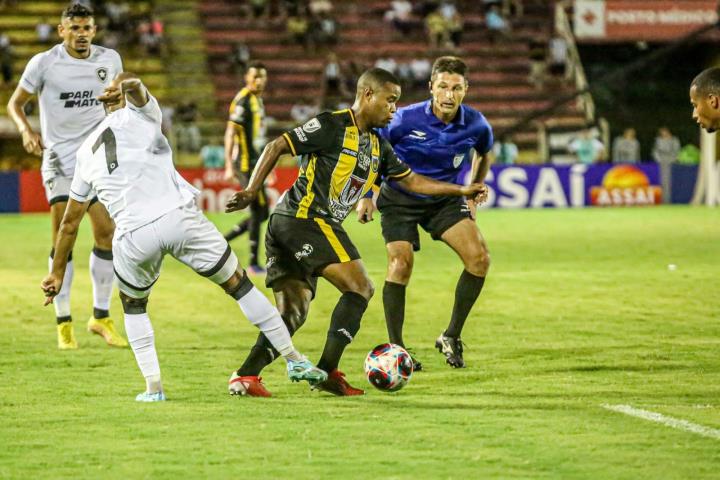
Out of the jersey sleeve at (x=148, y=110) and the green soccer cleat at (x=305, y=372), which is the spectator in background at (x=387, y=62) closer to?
the jersey sleeve at (x=148, y=110)

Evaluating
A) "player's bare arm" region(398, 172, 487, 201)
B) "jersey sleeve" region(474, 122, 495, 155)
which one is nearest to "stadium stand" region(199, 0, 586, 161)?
"jersey sleeve" region(474, 122, 495, 155)

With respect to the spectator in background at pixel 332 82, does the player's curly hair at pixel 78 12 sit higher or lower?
higher

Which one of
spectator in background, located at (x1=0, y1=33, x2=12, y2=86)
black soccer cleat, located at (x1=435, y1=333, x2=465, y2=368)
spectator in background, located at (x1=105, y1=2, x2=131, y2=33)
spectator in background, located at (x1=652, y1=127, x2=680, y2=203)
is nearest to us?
black soccer cleat, located at (x1=435, y1=333, x2=465, y2=368)

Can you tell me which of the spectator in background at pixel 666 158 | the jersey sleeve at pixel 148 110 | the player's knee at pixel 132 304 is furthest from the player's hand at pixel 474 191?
the spectator in background at pixel 666 158

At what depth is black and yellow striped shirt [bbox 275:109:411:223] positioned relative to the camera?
767cm

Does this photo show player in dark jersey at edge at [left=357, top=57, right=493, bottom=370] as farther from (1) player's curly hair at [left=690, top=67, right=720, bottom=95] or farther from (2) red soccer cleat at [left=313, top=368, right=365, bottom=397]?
(1) player's curly hair at [left=690, top=67, right=720, bottom=95]

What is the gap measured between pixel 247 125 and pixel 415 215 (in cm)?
655

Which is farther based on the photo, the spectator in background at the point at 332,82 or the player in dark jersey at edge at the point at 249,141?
the spectator in background at the point at 332,82

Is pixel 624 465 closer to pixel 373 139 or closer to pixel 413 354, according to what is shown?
pixel 373 139

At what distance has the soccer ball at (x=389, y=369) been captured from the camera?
25.1 feet

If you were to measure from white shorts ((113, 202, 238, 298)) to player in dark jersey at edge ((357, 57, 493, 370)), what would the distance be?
1977 mm

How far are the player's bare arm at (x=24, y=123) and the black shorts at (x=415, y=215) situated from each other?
272cm

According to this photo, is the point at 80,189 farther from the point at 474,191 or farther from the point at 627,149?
the point at 627,149

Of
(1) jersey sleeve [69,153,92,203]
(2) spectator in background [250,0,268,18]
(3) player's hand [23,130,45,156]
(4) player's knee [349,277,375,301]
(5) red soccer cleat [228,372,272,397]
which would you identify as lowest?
(5) red soccer cleat [228,372,272,397]
